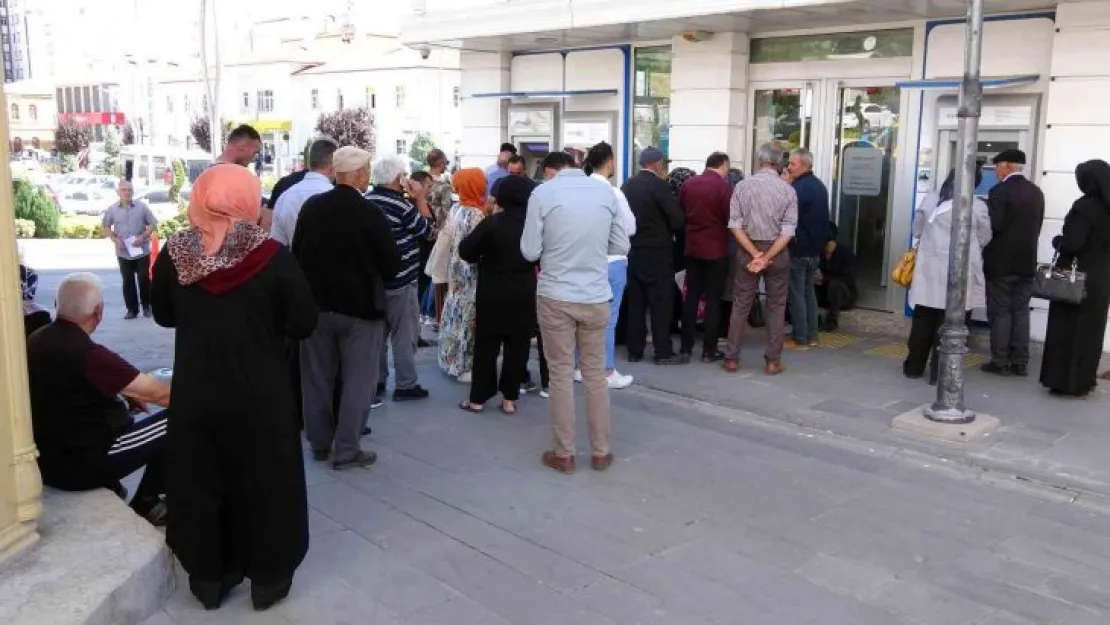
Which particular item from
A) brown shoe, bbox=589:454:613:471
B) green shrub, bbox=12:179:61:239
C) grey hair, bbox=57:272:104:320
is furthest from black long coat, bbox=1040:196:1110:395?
green shrub, bbox=12:179:61:239

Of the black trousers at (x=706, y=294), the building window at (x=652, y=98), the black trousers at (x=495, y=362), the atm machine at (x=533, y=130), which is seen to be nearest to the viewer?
the black trousers at (x=495, y=362)

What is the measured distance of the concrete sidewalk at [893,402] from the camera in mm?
5750

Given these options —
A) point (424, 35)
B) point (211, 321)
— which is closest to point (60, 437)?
point (211, 321)

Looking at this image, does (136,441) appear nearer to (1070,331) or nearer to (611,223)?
(611,223)

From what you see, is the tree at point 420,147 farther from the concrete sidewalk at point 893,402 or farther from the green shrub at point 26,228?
the concrete sidewalk at point 893,402

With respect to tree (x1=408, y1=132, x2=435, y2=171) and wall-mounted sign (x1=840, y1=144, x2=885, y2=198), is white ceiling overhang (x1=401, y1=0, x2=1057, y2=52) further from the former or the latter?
tree (x1=408, y1=132, x2=435, y2=171)

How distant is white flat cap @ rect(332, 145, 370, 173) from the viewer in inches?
209

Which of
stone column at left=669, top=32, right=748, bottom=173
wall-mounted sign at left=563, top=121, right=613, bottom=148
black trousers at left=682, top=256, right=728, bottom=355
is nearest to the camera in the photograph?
black trousers at left=682, top=256, right=728, bottom=355

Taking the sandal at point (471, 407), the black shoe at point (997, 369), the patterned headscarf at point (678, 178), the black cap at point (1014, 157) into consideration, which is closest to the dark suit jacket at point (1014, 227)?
the black cap at point (1014, 157)

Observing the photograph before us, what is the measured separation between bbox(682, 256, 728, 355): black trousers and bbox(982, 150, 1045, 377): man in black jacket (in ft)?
6.72

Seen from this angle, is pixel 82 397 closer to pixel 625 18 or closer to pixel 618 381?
pixel 618 381

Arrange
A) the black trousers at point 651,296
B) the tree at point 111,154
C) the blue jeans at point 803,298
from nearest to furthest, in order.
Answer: the black trousers at point 651,296 < the blue jeans at point 803,298 < the tree at point 111,154

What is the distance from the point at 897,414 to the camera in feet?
21.7

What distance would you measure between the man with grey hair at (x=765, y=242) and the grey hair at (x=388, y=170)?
273cm
